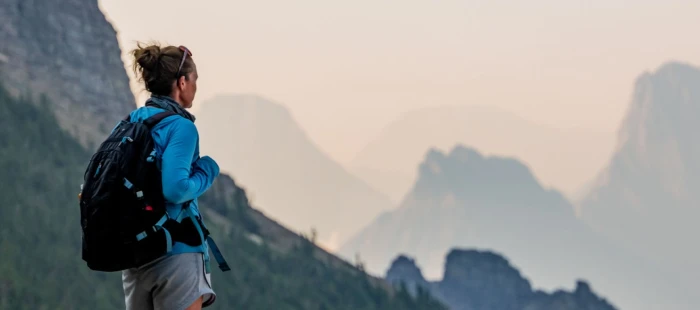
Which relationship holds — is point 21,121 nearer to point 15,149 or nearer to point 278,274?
point 15,149

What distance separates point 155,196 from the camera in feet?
21.5

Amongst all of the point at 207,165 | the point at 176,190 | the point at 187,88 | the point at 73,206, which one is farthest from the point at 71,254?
the point at 176,190

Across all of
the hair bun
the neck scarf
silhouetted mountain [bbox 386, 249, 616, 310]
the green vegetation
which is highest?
silhouetted mountain [bbox 386, 249, 616, 310]

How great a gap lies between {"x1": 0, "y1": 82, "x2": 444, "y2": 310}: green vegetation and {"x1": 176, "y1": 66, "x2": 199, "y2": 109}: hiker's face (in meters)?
62.8

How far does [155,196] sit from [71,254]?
3090 inches

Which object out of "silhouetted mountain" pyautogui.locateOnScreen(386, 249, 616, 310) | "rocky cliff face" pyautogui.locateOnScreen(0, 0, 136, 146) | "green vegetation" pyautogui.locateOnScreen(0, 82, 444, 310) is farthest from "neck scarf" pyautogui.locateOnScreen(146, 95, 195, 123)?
"silhouetted mountain" pyautogui.locateOnScreen(386, 249, 616, 310)

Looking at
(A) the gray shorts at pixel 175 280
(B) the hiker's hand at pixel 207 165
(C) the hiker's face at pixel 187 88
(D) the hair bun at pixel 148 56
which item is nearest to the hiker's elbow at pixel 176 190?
(B) the hiker's hand at pixel 207 165

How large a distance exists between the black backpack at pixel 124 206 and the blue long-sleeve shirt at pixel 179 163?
3.0 inches

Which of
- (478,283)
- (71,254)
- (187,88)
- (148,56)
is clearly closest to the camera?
(148,56)

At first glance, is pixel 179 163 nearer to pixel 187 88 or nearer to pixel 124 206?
pixel 124 206

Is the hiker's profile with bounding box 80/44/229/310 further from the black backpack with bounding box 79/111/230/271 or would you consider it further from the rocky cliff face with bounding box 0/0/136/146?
the rocky cliff face with bounding box 0/0/136/146

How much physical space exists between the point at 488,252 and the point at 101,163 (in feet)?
502

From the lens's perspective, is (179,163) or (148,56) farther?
(148,56)

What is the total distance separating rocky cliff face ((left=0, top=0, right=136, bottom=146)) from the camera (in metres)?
108
